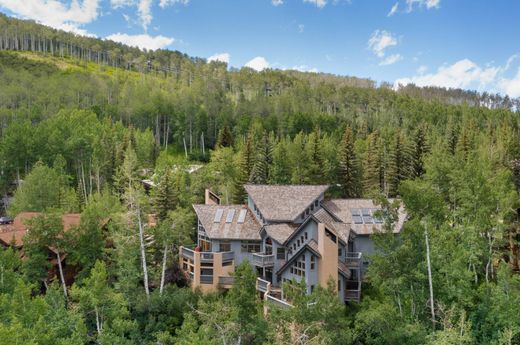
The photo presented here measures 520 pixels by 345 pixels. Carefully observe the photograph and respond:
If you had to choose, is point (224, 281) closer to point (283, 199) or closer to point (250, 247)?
point (250, 247)

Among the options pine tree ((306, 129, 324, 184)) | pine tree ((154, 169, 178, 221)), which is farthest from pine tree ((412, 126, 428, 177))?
pine tree ((154, 169, 178, 221))

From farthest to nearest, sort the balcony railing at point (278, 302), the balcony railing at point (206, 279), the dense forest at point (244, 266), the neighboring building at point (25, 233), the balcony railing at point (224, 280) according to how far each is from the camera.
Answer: the neighboring building at point (25, 233) < the balcony railing at point (206, 279) < the balcony railing at point (224, 280) < the balcony railing at point (278, 302) < the dense forest at point (244, 266)

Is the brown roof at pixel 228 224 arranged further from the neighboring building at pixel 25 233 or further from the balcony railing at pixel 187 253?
the neighboring building at pixel 25 233

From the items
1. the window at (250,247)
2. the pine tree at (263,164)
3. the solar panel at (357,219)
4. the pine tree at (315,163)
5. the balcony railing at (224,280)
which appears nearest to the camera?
the balcony railing at (224,280)

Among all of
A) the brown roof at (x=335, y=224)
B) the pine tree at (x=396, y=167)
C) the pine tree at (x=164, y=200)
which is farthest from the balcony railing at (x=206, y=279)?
the pine tree at (x=396, y=167)

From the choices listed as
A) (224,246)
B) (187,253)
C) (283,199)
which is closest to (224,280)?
(224,246)

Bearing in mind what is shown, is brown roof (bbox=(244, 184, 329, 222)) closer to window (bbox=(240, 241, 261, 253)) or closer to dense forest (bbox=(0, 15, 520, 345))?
window (bbox=(240, 241, 261, 253))
